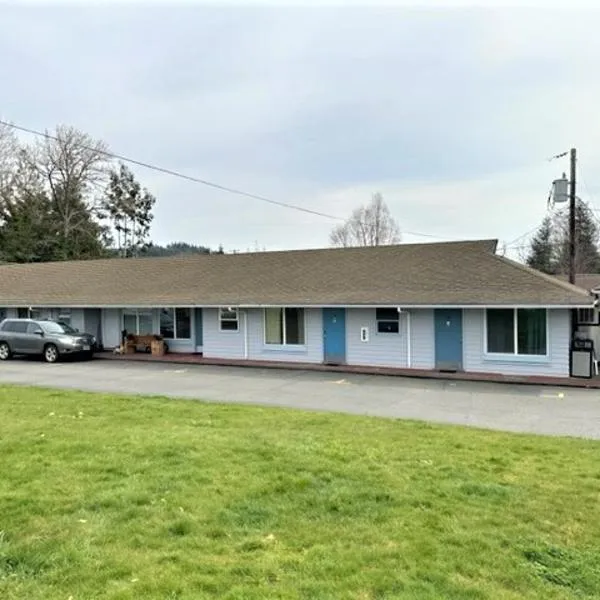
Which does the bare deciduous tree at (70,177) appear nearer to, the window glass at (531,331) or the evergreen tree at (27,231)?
the evergreen tree at (27,231)

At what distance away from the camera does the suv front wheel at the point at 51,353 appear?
73.9 ft

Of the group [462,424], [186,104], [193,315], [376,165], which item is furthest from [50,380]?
[376,165]

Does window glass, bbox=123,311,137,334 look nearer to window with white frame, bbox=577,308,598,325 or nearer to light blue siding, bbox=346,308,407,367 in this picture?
light blue siding, bbox=346,308,407,367

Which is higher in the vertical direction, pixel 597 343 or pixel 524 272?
pixel 524 272

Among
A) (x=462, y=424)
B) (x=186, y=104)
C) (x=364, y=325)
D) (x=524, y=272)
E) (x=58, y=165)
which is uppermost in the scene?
(x=58, y=165)

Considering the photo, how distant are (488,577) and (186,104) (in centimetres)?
1820

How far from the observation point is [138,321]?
25.8 metres

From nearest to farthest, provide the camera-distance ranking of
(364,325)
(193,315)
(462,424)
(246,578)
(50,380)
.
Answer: (246,578) < (462,424) < (50,380) < (364,325) < (193,315)

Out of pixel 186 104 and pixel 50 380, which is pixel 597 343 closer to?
pixel 186 104

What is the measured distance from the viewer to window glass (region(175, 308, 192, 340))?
24.4 metres

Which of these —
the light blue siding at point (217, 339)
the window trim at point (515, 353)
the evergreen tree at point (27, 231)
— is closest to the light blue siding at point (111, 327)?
the light blue siding at point (217, 339)

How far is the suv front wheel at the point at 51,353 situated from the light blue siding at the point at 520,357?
15399mm

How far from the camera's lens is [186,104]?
19203 millimetres

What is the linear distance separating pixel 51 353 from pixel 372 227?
44107 mm
